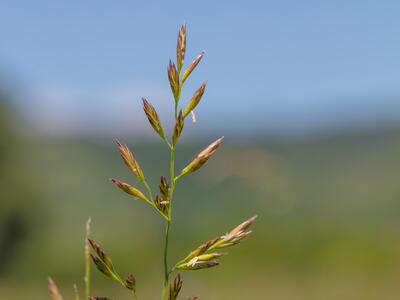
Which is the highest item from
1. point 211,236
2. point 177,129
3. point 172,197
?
point 177,129

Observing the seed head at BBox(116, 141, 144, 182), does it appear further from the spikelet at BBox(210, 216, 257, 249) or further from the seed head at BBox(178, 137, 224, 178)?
the spikelet at BBox(210, 216, 257, 249)

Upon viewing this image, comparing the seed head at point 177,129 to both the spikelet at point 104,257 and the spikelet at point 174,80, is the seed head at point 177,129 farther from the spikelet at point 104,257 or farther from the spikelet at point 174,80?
the spikelet at point 104,257

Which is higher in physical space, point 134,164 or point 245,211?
point 134,164

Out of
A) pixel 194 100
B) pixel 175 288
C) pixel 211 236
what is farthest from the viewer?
pixel 211 236

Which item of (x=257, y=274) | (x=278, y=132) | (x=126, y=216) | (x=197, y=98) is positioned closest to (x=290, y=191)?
(x=257, y=274)

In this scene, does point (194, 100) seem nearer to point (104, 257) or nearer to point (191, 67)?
point (191, 67)

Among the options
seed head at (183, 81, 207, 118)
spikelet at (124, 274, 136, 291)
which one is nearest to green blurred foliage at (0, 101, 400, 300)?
seed head at (183, 81, 207, 118)

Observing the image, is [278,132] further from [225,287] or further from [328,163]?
[225,287]

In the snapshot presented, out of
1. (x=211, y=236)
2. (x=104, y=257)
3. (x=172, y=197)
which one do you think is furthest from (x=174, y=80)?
→ (x=211, y=236)
